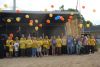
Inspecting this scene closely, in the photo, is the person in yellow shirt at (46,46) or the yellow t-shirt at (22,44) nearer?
the yellow t-shirt at (22,44)

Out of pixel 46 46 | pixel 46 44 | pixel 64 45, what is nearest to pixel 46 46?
pixel 46 46

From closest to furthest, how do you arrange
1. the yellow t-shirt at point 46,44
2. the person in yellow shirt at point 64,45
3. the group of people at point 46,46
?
the group of people at point 46,46
the yellow t-shirt at point 46,44
the person in yellow shirt at point 64,45

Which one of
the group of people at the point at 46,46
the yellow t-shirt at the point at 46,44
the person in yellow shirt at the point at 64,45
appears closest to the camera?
the group of people at the point at 46,46

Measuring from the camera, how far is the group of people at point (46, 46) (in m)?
27.1

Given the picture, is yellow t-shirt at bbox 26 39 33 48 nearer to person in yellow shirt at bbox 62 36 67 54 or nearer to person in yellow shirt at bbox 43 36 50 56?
person in yellow shirt at bbox 43 36 50 56

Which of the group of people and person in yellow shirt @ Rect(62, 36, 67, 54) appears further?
person in yellow shirt @ Rect(62, 36, 67, 54)

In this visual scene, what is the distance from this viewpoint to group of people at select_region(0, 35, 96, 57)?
27.1m

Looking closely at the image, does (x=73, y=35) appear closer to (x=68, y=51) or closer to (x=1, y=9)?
(x=68, y=51)

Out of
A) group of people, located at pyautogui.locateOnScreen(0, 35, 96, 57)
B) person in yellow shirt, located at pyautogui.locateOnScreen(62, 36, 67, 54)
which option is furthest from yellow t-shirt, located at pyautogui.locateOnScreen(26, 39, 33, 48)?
person in yellow shirt, located at pyautogui.locateOnScreen(62, 36, 67, 54)

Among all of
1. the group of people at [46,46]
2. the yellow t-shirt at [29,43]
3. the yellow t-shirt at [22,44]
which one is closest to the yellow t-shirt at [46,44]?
the group of people at [46,46]

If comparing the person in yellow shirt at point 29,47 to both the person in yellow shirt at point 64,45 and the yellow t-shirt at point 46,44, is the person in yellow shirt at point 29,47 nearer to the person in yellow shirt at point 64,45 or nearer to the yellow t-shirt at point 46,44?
the yellow t-shirt at point 46,44

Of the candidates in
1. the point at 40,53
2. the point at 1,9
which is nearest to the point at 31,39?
the point at 40,53

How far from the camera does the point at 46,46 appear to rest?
27688 mm

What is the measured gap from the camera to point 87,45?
29031mm
